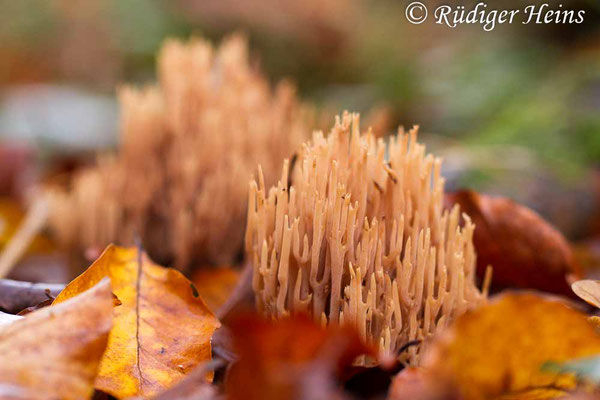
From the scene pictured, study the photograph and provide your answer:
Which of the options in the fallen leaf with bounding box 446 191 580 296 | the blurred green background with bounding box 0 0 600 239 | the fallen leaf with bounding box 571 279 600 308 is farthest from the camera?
the blurred green background with bounding box 0 0 600 239

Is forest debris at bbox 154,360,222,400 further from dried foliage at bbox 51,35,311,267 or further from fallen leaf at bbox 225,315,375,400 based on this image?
dried foliage at bbox 51,35,311,267

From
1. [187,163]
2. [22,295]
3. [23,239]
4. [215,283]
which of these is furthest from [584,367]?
[23,239]

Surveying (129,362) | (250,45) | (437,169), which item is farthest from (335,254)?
(250,45)

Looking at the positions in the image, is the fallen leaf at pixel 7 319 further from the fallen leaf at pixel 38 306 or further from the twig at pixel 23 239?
the twig at pixel 23 239

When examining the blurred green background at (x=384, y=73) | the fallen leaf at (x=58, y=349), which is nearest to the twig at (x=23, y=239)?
the fallen leaf at (x=58, y=349)

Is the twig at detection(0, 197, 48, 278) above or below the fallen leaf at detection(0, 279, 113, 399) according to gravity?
below

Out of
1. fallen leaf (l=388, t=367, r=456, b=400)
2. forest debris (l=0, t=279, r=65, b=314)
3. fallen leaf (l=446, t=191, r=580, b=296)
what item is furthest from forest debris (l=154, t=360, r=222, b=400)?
fallen leaf (l=446, t=191, r=580, b=296)

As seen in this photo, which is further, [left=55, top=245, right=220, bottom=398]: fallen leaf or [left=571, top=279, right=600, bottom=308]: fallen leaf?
[left=571, top=279, right=600, bottom=308]: fallen leaf
